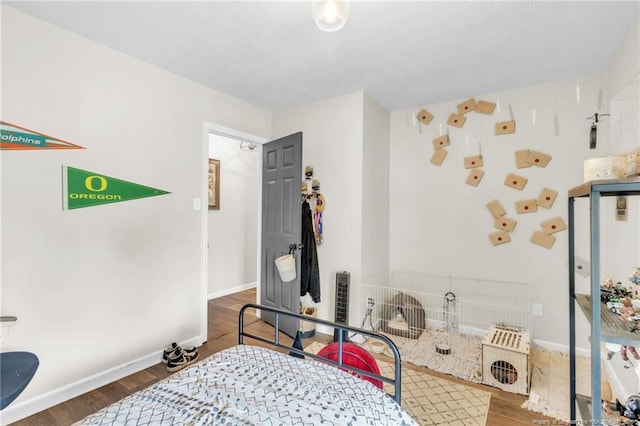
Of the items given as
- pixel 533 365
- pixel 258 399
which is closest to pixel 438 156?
pixel 533 365

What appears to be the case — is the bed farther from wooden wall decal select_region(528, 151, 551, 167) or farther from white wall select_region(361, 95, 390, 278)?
wooden wall decal select_region(528, 151, 551, 167)

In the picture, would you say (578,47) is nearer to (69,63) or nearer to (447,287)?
(447,287)

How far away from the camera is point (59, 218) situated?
78.7 inches

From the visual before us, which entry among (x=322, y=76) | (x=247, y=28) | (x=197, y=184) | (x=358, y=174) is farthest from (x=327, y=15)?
(x=197, y=184)

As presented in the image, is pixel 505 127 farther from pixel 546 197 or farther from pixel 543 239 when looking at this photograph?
pixel 543 239

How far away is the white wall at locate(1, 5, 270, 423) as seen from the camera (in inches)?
72.7

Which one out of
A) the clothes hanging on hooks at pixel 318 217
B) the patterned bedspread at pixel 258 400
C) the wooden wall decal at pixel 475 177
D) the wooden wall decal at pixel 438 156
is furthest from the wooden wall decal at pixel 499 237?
the patterned bedspread at pixel 258 400

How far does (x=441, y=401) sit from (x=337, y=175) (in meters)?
2.10

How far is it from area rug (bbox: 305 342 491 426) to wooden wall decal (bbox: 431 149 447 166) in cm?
211

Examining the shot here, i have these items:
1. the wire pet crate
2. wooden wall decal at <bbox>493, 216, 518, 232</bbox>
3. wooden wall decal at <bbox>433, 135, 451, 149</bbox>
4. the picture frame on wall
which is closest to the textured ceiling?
wooden wall decal at <bbox>433, 135, 451, 149</bbox>

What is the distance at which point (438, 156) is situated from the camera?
3297 millimetres

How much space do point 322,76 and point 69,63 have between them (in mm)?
1841

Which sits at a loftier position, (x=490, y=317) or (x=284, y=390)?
(x=284, y=390)

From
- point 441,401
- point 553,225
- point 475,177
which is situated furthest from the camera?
point 475,177
